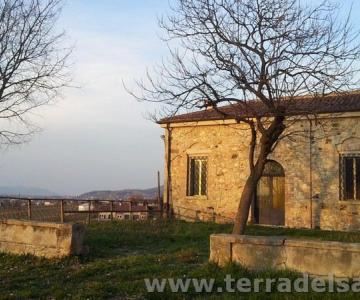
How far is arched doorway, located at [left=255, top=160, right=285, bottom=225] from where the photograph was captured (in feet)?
64.0

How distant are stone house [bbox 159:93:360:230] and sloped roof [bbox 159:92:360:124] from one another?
0.15ft

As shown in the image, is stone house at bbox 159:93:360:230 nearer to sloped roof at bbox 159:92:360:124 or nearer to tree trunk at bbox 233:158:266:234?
sloped roof at bbox 159:92:360:124

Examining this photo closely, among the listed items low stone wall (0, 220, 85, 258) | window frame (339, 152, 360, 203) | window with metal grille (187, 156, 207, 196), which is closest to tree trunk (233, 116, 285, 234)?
low stone wall (0, 220, 85, 258)

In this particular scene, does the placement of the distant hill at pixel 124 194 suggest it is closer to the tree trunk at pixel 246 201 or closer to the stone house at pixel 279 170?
the stone house at pixel 279 170

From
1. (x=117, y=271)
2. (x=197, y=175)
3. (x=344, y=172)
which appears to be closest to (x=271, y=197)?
(x=344, y=172)

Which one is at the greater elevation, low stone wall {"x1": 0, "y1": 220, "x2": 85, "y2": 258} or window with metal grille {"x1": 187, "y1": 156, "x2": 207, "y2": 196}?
window with metal grille {"x1": 187, "y1": 156, "x2": 207, "y2": 196}

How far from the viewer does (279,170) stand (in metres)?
19.6

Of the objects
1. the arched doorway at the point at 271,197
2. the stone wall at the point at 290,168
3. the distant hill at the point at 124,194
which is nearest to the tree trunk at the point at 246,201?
the stone wall at the point at 290,168

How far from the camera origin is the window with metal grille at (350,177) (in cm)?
1788

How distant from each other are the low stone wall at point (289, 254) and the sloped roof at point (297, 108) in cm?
457

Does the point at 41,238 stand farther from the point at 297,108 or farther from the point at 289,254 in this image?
the point at 297,108

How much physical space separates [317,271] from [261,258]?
38.8 inches

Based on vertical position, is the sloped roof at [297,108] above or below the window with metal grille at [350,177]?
above

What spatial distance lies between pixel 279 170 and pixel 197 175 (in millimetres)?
3795
